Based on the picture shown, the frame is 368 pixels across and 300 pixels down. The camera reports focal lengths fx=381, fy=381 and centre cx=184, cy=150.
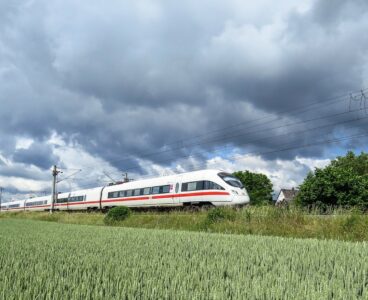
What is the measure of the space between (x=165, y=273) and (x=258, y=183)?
71767mm

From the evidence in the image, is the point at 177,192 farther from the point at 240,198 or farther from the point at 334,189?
the point at 334,189

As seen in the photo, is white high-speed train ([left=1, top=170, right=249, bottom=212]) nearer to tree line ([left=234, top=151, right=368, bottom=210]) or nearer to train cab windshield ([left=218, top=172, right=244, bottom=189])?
train cab windshield ([left=218, top=172, right=244, bottom=189])

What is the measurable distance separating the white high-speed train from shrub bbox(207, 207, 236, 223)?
20.9 ft

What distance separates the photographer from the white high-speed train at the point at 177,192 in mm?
23328

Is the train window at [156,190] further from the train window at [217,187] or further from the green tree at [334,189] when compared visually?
the green tree at [334,189]

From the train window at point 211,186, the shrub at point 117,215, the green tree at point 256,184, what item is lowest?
the shrub at point 117,215

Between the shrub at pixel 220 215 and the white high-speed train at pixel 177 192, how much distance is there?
6374mm

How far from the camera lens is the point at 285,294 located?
315 centimetres

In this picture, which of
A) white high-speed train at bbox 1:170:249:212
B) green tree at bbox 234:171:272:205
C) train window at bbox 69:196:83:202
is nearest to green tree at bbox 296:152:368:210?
white high-speed train at bbox 1:170:249:212

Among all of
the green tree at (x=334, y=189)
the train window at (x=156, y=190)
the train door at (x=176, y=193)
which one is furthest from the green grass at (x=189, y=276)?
the green tree at (x=334, y=189)

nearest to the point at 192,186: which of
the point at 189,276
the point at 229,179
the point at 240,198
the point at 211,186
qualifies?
the point at 211,186

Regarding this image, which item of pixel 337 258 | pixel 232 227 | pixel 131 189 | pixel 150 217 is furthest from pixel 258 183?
pixel 337 258

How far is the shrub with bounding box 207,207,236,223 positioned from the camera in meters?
16.0

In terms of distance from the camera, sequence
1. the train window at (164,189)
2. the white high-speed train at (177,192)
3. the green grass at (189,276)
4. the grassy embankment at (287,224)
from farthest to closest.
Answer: the train window at (164,189) → the white high-speed train at (177,192) → the grassy embankment at (287,224) → the green grass at (189,276)
